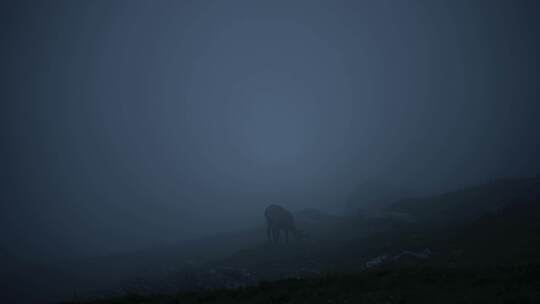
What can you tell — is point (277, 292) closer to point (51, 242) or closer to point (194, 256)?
point (194, 256)

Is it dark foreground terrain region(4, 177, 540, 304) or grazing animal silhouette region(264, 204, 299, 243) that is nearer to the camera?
dark foreground terrain region(4, 177, 540, 304)

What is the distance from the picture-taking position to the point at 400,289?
11.5m

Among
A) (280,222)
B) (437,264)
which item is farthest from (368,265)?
(280,222)

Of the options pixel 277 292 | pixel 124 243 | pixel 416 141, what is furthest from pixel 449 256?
pixel 416 141

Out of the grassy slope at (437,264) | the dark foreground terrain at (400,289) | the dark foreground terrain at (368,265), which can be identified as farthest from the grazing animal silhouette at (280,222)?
the dark foreground terrain at (400,289)

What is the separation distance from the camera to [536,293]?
921 cm

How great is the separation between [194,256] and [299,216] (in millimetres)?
22565

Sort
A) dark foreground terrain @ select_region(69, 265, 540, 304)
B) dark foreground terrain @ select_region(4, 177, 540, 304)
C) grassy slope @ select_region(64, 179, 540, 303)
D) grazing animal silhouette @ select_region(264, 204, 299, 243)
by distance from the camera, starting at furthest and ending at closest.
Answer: grazing animal silhouette @ select_region(264, 204, 299, 243) < dark foreground terrain @ select_region(4, 177, 540, 304) < grassy slope @ select_region(64, 179, 540, 303) < dark foreground terrain @ select_region(69, 265, 540, 304)

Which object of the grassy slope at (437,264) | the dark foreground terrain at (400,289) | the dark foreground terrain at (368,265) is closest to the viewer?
the dark foreground terrain at (400,289)

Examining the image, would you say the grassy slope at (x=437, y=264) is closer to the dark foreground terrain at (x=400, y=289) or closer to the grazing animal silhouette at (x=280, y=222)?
the dark foreground terrain at (x=400, y=289)

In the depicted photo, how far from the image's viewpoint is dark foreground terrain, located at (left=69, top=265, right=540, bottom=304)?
32.3ft

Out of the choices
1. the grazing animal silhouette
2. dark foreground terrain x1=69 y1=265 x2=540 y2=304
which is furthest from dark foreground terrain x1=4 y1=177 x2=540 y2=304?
the grazing animal silhouette

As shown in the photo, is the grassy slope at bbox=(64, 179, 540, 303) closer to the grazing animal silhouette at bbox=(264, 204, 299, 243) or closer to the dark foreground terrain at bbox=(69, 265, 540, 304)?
the dark foreground terrain at bbox=(69, 265, 540, 304)

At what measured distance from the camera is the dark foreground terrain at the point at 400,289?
9844 millimetres
